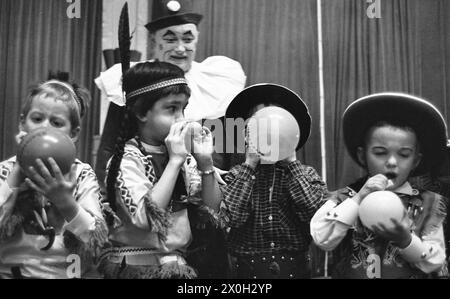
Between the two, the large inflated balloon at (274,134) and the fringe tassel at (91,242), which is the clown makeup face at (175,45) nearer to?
the large inflated balloon at (274,134)

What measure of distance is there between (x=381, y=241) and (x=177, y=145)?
74 centimetres

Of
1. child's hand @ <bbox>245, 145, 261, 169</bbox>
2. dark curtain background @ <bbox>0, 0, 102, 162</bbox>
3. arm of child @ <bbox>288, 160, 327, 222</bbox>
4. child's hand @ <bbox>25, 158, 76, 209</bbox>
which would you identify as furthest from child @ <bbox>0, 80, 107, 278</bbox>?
arm of child @ <bbox>288, 160, 327, 222</bbox>

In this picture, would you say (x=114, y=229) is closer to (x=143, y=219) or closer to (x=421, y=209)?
(x=143, y=219)

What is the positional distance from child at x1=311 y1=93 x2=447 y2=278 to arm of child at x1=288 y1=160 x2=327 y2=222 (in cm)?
3

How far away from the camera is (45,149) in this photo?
1.63 meters

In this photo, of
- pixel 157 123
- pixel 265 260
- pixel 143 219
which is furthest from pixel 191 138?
pixel 265 260

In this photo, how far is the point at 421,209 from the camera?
6.12 feet

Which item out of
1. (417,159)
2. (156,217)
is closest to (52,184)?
(156,217)

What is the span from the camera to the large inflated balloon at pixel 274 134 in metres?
1.83

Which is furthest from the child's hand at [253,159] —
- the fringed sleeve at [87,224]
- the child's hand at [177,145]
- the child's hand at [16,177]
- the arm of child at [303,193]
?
the child's hand at [16,177]

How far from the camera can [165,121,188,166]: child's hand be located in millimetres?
1767

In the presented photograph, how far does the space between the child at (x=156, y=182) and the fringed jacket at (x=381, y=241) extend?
0.39 m

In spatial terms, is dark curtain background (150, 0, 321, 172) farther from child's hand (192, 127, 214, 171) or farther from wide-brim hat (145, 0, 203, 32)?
child's hand (192, 127, 214, 171)

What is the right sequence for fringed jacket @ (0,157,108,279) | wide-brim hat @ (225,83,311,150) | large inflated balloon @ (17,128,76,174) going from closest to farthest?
large inflated balloon @ (17,128,76,174) < fringed jacket @ (0,157,108,279) < wide-brim hat @ (225,83,311,150)
